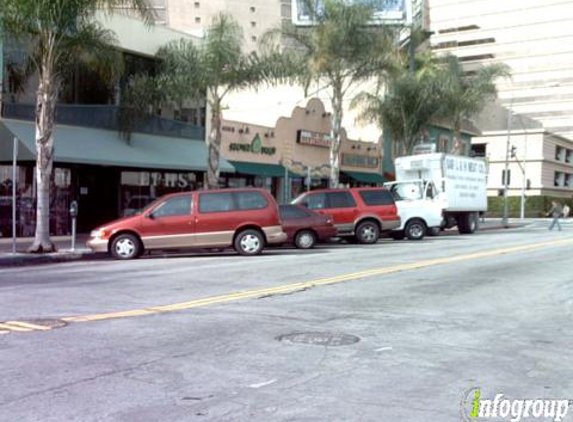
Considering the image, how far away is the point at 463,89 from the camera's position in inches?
1436

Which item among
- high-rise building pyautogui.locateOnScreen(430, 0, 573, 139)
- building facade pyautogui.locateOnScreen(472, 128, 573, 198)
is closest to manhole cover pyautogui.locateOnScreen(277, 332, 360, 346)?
building facade pyautogui.locateOnScreen(472, 128, 573, 198)

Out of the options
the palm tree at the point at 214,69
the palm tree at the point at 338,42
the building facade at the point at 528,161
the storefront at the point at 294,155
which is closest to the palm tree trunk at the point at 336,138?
the palm tree at the point at 338,42

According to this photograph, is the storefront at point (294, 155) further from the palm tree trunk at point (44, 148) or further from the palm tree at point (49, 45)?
the palm tree trunk at point (44, 148)

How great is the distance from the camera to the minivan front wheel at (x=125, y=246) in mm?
16828

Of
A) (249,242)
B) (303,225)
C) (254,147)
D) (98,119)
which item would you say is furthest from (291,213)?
(254,147)

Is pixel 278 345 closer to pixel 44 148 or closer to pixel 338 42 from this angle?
pixel 44 148

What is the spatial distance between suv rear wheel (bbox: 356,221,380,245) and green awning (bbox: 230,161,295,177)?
23.8 feet

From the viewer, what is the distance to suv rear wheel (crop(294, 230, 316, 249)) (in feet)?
66.5

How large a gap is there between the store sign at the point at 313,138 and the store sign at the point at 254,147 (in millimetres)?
2142

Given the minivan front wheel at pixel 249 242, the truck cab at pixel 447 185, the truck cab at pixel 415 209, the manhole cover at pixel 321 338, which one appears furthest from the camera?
the truck cab at pixel 447 185

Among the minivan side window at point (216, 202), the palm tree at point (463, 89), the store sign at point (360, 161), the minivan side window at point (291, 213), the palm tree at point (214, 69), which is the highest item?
the palm tree at point (463, 89)

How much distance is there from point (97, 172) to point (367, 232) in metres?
9.64

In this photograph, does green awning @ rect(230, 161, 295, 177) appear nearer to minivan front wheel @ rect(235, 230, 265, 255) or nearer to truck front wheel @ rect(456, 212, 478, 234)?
truck front wheel @ rect(456, 212, 478, 234)

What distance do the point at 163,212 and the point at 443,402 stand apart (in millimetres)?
12646
